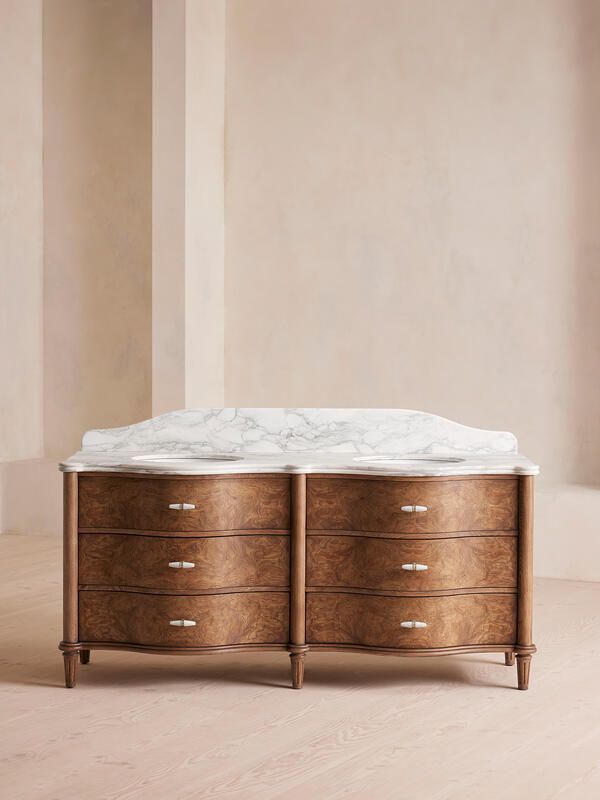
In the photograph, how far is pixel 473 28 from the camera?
571 centimetres

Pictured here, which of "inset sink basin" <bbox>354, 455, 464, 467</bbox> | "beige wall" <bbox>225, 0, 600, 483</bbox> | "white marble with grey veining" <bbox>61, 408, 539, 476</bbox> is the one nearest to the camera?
"inset sink basin" <bbox>354, 455, 464, 467</bbox>

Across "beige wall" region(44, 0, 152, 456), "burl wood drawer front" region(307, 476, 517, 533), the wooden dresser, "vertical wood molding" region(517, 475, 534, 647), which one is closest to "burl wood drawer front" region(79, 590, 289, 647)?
the wooden dresser

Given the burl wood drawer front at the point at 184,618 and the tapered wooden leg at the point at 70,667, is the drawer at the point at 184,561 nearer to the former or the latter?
the burl wood drawer front at the point at 184,618

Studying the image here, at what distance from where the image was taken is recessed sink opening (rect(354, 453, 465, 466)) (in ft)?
11.6

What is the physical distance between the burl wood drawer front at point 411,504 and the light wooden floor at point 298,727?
52 centimetres

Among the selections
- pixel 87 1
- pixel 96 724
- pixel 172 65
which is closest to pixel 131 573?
pixel 96 724

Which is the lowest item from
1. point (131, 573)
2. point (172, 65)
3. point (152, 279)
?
point (131, 573)

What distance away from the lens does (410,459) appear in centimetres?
368

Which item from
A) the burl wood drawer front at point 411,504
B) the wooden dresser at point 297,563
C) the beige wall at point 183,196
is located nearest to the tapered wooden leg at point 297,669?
the wooden dresser at point 297,563

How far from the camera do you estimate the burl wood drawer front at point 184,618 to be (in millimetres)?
3408

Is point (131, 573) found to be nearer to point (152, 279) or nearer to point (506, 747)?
point (506, 747)

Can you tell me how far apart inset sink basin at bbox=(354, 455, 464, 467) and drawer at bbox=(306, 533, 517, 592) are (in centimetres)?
24

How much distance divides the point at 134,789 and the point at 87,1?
5317mm

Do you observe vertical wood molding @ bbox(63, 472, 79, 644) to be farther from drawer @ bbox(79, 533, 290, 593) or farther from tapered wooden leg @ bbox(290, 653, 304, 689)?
tapered wooden leg @ bbox(290, 653, 304, 689)
